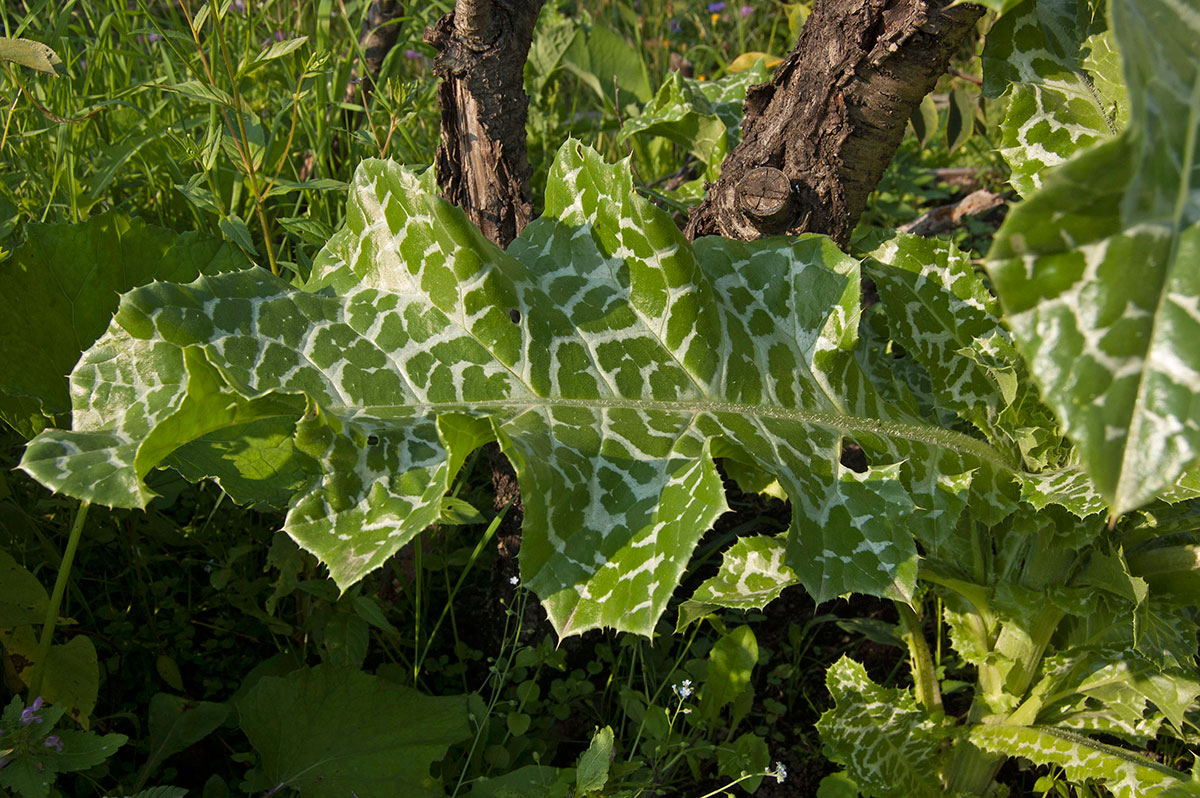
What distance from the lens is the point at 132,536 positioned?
1.93 meters

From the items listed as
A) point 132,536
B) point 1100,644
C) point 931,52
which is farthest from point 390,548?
point 1100,644

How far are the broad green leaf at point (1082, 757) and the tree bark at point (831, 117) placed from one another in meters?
0.99

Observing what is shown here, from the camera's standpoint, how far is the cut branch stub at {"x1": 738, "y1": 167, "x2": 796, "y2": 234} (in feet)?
5.94

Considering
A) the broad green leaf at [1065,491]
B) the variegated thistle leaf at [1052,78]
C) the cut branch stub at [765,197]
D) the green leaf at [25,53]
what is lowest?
the broad green leaf at [1065,491]

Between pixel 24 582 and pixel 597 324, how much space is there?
3.36 feet

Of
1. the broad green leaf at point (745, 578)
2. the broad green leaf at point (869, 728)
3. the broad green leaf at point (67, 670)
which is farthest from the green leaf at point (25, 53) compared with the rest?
the broad green leaf at point (869, 728)

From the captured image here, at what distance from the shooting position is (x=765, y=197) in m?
1.82

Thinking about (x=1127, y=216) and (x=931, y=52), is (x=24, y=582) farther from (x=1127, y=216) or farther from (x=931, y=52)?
(x=931, y=52)

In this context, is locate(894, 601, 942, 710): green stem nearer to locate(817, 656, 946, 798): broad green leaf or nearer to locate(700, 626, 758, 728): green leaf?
locate(817, 656, 946, 798): broad green leaf

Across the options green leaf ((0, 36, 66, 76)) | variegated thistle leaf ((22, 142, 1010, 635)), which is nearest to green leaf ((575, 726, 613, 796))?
variegated thistle leaf ((22, 142, 1010, 635))

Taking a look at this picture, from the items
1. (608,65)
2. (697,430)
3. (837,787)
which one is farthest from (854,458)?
(608,65)

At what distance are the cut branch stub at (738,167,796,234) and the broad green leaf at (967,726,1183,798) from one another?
1.02m

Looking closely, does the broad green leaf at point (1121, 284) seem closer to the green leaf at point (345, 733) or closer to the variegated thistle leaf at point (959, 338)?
the variegated thistle leaf at point (959, 338)

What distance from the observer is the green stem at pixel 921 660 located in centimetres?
188
